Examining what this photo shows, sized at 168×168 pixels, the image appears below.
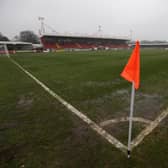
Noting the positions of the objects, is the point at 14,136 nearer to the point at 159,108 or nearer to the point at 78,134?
the point at 78,134

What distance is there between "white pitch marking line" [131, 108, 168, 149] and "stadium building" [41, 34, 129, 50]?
6222 centimetres

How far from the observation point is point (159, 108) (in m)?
3.95

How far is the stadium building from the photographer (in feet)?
208

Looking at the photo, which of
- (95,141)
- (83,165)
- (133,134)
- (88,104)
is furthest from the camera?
(88,104)

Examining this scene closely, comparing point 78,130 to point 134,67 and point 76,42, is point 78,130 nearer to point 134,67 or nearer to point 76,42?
point 134,67

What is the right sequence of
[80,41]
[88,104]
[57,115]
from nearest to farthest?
[57,115], [88,104], [80,41]

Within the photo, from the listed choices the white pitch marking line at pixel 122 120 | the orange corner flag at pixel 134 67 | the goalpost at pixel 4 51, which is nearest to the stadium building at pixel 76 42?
the goalpost at pixel 4 51

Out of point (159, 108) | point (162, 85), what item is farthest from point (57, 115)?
point (162, 85)

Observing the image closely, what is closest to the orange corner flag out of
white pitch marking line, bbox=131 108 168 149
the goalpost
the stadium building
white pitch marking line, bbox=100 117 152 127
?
white pitch marking line, bbox=131 108 168 149

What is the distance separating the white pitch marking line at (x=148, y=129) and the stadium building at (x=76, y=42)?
6222cm

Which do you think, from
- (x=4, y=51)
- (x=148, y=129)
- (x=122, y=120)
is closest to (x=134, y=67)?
(x=148, y=129)

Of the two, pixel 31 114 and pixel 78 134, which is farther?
pixel 31 114

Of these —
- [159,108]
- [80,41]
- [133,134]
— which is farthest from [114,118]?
[80,41]

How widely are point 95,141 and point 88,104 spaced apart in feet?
5.84
